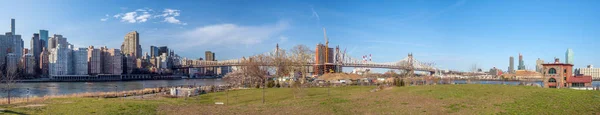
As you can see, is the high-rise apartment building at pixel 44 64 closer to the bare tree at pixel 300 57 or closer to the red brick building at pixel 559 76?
the bare tree at pixel 300 57

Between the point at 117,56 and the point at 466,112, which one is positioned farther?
the point at 117,56

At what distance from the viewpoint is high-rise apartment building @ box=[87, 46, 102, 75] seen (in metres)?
140

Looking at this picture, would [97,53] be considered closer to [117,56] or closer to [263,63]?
[117,56]

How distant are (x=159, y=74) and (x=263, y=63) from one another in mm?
108069

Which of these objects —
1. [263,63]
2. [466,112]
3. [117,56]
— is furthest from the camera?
[117,56]

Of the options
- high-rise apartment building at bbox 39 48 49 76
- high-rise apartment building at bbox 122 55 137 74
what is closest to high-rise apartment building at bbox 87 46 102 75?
high-rise apartment building at bbox 122 55 137 74

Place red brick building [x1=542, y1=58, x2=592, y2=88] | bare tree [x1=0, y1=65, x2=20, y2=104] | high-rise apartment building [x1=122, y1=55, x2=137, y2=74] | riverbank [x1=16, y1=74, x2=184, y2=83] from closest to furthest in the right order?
bare tree [x1=0, y1=65, x2=20, y2=104]
red brick building [x1=542, y1=58, x2=592, y2=88]
riverbank [x1=16, y1=74, x2=184, y2=83]
high-rise apartment building [x1=122, y1=55, x2=137, y2=74]

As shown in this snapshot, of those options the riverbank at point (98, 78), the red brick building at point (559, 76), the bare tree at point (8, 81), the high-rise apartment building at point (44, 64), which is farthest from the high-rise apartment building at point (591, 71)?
the high-rise apartment building at point (44, 64)

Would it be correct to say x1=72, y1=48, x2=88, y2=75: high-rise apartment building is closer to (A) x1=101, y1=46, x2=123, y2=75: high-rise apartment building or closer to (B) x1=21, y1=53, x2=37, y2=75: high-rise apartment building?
(A) x1=101, y1=46, x2=123, y2=75: high-rise apartment building

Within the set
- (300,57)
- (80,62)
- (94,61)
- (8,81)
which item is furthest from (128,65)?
(8,81)

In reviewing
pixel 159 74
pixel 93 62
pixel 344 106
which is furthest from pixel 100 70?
pixel 344 106

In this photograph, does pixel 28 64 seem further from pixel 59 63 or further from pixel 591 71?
pixel 591 71

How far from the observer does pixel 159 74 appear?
15225 cm

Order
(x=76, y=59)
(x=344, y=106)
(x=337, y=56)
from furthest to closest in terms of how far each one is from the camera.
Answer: (x=76, y=59) → (x=337, y=56) → (x=344, y=106)
